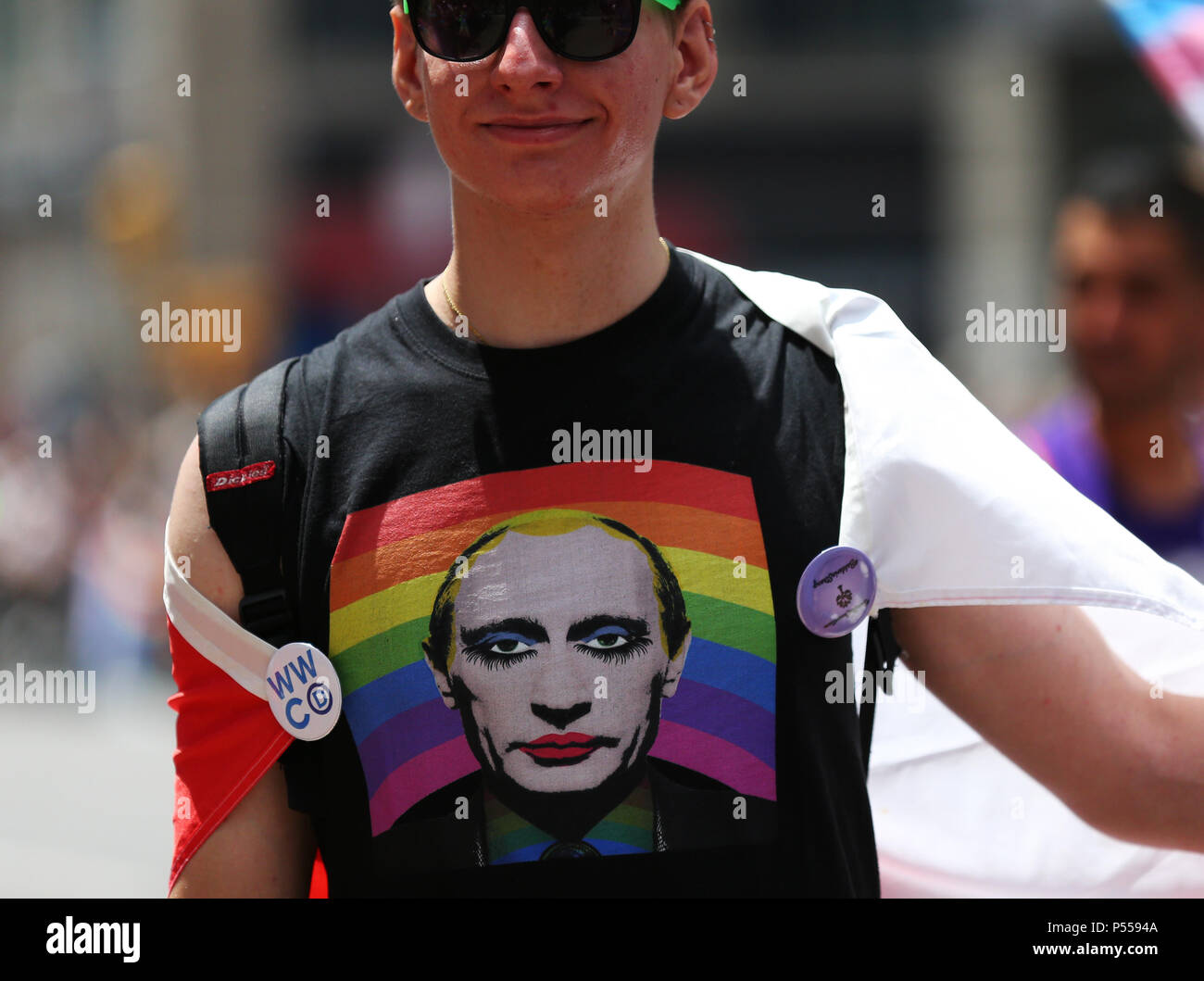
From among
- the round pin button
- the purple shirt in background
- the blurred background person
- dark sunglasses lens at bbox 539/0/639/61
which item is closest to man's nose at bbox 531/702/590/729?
the round pin button

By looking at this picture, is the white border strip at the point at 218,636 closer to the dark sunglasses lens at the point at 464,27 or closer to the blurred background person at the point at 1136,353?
the dark sunglasses lens at the point at 464,27

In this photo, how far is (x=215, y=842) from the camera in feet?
6.77

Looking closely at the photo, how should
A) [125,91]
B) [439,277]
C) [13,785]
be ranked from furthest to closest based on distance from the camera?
[125,91] → [13,785] → [439,277]

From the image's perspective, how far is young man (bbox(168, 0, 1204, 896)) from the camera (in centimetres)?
201

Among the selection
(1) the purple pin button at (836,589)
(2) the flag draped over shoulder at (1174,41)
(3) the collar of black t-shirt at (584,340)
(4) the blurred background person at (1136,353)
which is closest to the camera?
(1) the purple pin button at (836,589)

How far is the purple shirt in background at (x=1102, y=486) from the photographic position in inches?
170

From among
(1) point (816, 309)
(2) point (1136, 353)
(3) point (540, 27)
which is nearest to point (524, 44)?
(3) point (540, 27)

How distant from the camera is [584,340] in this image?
2082mm

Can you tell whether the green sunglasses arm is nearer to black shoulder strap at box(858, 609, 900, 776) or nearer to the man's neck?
the man's neck

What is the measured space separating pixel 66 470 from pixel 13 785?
16.2 ft

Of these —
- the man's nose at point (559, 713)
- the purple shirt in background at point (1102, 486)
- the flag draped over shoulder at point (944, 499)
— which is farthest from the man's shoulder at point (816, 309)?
the purple shirt in background at point (1102, 486)
